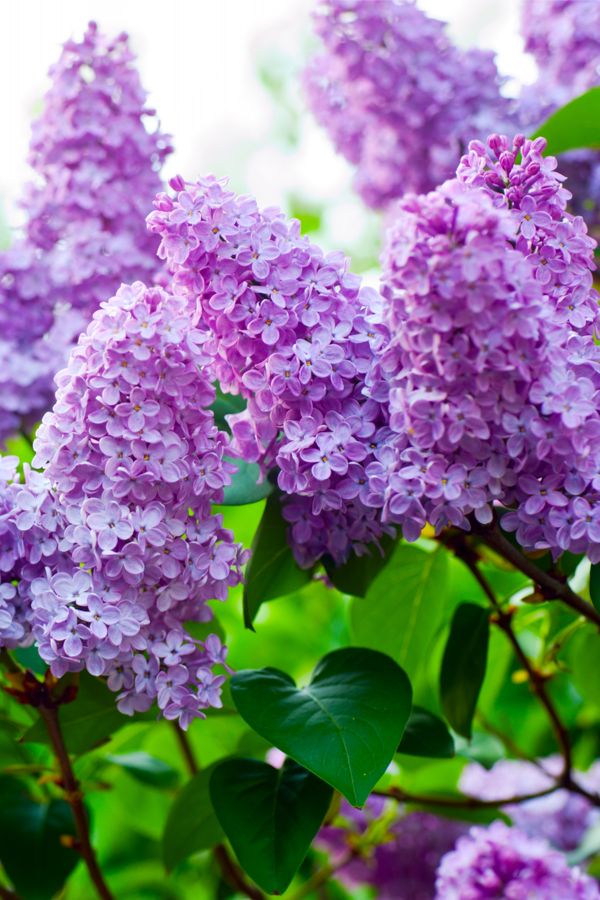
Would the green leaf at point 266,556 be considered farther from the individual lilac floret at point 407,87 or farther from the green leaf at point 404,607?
the individual lilac floret at point 407,87

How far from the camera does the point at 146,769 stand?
3.32 feet

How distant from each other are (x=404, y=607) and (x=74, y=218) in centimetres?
44

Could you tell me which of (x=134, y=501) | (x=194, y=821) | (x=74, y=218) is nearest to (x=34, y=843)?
(x=194, y=821)

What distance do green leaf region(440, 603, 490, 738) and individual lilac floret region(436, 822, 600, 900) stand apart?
9cm

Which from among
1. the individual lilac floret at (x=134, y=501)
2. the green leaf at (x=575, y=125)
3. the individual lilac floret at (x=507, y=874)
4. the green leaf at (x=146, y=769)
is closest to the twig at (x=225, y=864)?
the green leaf at (x=146, y=769)

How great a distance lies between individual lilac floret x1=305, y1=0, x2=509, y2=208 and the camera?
1.19 meters

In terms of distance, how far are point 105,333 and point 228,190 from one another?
116 mm

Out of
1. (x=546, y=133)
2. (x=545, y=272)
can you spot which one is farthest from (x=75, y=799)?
(x=546, y=133)

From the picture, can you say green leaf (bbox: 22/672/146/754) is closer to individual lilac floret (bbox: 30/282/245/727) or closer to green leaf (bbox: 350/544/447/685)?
individual lilac floret (bbox: 30/282/245/727)

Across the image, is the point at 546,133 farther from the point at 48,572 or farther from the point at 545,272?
the point at 48,572

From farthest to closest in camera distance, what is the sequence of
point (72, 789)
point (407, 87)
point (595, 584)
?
point (407, 87), point (72, 789), point (595, 584)

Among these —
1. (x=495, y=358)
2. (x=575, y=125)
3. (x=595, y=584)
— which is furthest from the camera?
(x=575, y=125)

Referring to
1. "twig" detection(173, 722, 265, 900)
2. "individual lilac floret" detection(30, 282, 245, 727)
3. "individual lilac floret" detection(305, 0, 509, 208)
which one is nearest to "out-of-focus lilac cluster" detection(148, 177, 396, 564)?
"individual lilac floret" detection(30, 282, 245, 727)

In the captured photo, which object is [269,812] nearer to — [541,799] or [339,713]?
[339,713]
